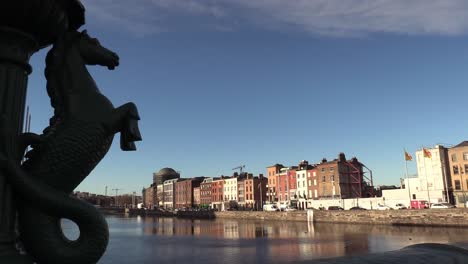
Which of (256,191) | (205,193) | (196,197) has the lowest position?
(196,197)

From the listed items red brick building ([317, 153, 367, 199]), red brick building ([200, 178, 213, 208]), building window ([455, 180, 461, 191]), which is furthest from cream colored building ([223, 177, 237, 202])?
building window ([455, 180, 461, 191])

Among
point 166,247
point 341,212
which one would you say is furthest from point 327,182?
point 166,247

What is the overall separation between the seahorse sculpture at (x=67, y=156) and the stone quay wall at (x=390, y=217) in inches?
1980

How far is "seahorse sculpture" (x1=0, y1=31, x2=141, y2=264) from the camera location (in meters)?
3.24

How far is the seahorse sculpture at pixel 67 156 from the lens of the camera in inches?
127

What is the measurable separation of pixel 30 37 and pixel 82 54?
463mm

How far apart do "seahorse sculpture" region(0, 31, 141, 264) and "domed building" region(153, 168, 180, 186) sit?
149 metres

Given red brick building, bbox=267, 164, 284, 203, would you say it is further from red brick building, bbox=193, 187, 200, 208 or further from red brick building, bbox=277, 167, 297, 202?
red brick building, bbox=193, 187, 200, 208

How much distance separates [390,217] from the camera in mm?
53875

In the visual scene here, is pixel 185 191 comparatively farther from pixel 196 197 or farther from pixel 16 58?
pixel 16 58

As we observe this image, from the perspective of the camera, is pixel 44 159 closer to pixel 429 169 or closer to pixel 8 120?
pixel 8 120

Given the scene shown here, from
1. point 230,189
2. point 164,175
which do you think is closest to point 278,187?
point 230,189

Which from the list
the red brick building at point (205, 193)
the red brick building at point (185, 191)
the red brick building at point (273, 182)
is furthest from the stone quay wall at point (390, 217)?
the red brick building at point (185, 191)

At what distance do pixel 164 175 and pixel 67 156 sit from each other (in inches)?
5927
